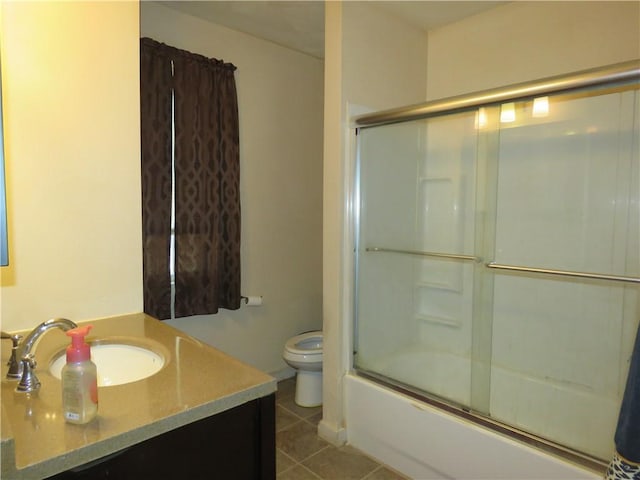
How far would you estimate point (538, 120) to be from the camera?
2.26 metres

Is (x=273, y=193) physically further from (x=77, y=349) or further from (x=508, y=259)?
(x=77, y=349)

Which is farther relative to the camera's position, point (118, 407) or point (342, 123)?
point (342, 123)

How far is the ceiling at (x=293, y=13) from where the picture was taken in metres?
2.33

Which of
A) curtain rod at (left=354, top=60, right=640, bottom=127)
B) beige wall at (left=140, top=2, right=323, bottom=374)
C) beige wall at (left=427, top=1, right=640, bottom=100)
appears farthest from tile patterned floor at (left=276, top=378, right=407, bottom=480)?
beige wall at (left=427, top=1, right=640, bottom=100)

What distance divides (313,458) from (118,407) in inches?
60.9

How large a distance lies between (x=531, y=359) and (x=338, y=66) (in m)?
Answer: 1.90

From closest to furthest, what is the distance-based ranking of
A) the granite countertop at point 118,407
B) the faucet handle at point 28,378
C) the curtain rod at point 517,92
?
the granite countertop at point 118,407 → the faucet handle at point 28,378 → the curtain rod at point 517,92

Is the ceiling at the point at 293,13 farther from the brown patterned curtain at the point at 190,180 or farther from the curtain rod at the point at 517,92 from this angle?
the curtain rod at the point at 517,92

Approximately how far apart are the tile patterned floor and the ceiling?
2375 millimetres

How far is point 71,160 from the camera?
1438 mm

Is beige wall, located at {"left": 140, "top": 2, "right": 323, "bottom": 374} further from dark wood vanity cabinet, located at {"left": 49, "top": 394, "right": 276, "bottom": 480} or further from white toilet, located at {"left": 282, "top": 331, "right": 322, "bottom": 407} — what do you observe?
dark wood vanity cabinet, located at {"left": 49, "top": 394, "right": 276, "bottom": 480}

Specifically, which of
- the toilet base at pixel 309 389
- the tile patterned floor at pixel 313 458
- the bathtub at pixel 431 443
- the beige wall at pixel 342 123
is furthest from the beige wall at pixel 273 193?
the bathtub at pixel 431 443

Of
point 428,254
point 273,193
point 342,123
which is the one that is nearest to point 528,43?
point 342,123

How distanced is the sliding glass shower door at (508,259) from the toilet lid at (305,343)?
19.2 inches
